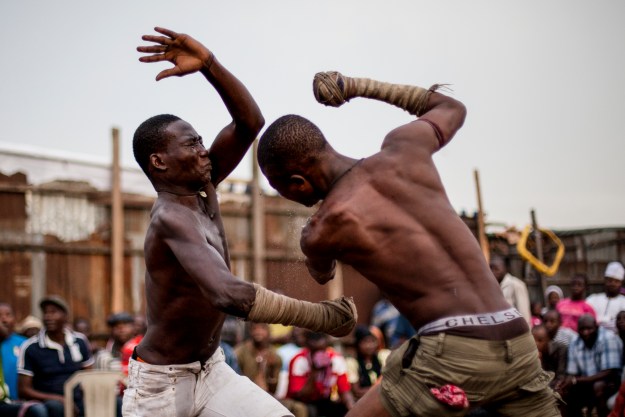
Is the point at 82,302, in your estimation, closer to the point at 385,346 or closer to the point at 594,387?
the point at 385,346

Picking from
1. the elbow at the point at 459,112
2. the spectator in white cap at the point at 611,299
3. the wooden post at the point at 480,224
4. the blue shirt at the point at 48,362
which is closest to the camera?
the elbow at the point at 459,112

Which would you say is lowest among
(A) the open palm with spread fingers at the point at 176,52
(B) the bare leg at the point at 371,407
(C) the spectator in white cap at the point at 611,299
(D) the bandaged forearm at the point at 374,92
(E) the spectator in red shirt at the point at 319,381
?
(E) the spectator in red shirt at the point at 319,381

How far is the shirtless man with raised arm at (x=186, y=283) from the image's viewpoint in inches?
146

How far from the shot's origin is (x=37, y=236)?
37.3 ft

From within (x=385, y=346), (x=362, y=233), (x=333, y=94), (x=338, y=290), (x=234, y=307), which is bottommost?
(x=385, y=346)

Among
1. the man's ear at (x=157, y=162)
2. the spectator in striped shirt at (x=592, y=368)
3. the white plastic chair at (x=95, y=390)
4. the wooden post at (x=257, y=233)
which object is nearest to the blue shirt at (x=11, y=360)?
the white plastic chair at (x=95, y=390)

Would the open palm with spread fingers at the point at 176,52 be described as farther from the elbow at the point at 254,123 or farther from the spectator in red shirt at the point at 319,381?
the spectator in red shirt at the point at 319,381

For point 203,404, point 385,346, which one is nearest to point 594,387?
point 385,346

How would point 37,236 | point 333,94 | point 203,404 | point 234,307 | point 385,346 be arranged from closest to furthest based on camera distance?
point 234,307 → point 333,94 → point 203,404 → point 37,236 → point 385,346

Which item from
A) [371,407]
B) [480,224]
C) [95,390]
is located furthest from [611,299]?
[371,407]

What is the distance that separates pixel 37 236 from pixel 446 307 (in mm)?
9220

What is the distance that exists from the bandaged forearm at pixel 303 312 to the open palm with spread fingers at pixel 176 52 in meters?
1.16

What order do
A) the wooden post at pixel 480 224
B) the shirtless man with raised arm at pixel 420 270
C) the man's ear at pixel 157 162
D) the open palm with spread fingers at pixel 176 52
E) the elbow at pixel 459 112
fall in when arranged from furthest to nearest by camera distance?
1. the wooden post at pixel 480 224
2. the man's ear at pixel 157 162
3. the open palm with spread fingers at pixel 176 52
4. the elbow at pixel 459 112
5. the shirtless man with raised arm at pixel 420 270

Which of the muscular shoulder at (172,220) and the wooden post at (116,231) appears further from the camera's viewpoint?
the wooden post at (116,231)
